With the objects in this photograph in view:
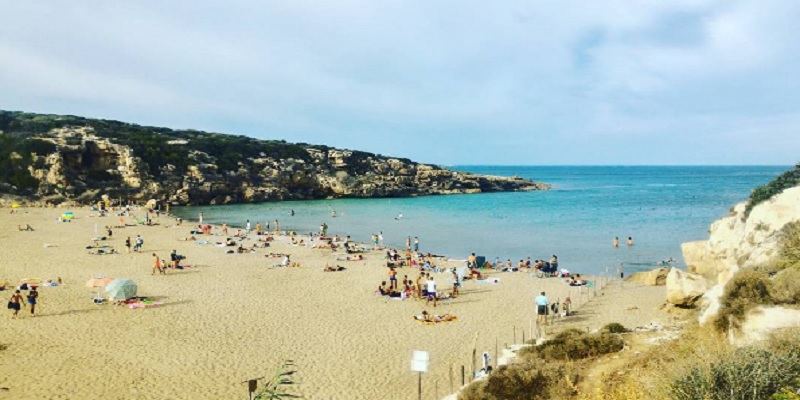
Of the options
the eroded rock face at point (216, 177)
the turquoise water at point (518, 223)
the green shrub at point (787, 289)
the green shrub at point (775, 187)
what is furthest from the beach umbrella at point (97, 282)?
the eroded rock face at point (216, 177)

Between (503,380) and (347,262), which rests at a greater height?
(503,380)

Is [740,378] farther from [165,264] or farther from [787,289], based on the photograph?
[165,264]

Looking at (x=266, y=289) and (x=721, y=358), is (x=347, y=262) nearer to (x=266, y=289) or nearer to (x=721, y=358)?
(x=266, y=289)

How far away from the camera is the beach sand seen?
11492mm

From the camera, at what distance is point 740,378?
226 inches

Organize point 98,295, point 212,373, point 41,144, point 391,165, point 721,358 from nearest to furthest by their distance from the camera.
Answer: point 721,358, point 212,373, point 98,295, point 41,144, point 391,165

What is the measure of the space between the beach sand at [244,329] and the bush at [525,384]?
237cm

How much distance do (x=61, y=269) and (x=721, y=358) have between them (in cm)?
2585

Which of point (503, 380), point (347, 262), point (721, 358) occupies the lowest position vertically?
point (347, 262)

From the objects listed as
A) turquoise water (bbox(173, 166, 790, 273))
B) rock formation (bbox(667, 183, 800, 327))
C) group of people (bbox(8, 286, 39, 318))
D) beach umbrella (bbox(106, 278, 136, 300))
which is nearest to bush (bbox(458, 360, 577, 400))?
rock formation (bbox(667, 183, 800, 327))

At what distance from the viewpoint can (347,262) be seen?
28266 millimetres

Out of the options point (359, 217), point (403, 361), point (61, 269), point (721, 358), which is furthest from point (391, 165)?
point (721, 358)

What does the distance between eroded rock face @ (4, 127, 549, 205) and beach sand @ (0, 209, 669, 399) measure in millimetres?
35445

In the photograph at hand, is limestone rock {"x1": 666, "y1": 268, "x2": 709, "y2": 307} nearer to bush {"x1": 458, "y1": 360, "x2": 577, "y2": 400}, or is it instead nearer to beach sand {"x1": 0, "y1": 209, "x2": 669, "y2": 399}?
beach sand {"x1": 0, "y1": 209, "x2": 669, "y2": 399}
